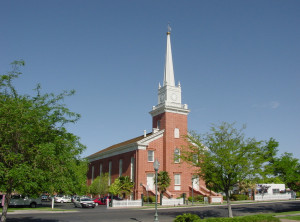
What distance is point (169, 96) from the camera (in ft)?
168

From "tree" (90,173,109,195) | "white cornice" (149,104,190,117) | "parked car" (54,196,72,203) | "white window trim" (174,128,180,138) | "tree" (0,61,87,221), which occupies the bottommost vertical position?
"parked car" (54,196,72,203)

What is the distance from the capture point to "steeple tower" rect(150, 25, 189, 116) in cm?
5056

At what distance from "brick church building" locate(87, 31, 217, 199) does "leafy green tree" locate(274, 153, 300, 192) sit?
88.7ft

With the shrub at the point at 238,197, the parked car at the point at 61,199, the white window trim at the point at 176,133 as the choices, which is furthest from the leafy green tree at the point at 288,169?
the parked car at the point at 61,199

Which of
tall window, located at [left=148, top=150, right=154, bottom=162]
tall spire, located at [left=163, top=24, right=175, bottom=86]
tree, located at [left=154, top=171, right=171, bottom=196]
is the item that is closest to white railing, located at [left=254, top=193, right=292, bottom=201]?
tree, located at [left=154, top=171, right=171, bottom=196]

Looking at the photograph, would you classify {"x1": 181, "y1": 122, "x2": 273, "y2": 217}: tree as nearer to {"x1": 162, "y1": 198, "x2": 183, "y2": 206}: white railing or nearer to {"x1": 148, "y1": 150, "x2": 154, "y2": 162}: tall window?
{"x1": 162, "y1": 198, "x2": 183, "y2": 206}: white railing

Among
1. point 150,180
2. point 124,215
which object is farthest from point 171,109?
point 124,215

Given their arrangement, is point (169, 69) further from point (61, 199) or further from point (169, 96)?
point (61, 199)

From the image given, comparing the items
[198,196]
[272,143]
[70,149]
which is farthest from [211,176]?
[272,143]

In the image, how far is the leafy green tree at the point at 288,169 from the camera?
6638 cm

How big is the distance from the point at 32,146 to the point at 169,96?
1471 inches

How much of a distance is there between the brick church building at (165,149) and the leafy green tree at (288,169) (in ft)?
88.7

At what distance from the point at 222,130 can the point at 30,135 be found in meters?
15.3

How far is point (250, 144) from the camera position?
23531 mm
